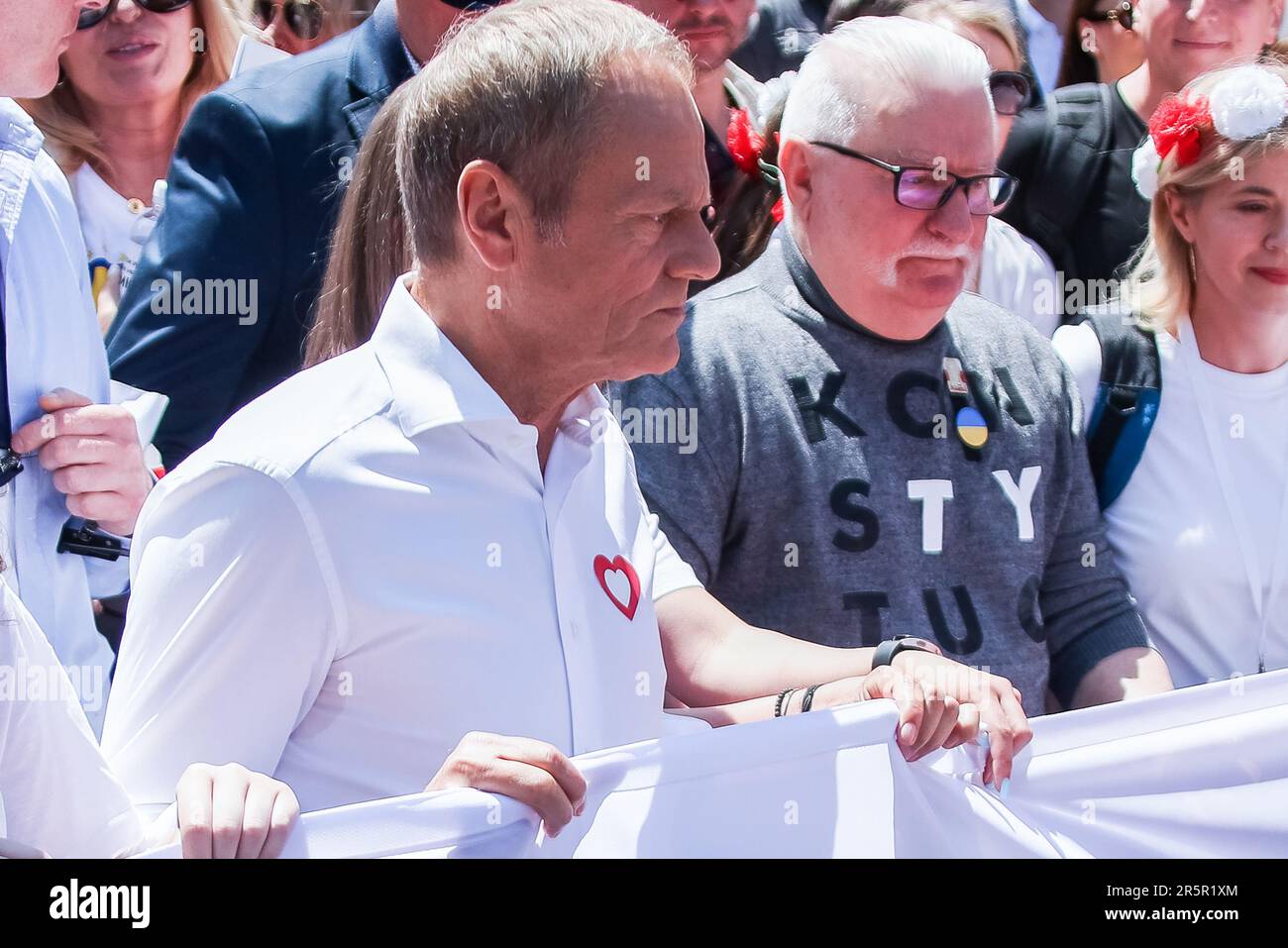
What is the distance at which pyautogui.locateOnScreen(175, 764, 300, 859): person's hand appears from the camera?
1369mm

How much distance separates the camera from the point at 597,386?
2.43m

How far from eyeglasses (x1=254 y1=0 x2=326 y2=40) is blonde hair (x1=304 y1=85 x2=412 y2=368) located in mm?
1978

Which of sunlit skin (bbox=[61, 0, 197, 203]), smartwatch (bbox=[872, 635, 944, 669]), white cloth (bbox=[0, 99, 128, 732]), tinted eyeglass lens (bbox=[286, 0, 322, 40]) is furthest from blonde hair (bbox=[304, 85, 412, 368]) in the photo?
tinted eyeglass lens (bbox=[286, 0, 322, 40])

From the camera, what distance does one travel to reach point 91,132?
11.5 ft

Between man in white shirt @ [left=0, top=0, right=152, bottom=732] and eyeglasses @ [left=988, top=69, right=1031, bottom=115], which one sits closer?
man in white shirt @ [left=0, top=0, right=152, bottom=732]

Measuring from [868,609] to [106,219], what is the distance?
1905mm

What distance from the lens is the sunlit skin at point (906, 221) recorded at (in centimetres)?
279

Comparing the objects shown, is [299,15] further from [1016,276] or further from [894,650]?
[894,650]

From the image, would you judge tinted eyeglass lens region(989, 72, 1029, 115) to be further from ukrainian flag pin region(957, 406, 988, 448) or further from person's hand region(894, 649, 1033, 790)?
person's hand region(894, 649, 1033, 790)

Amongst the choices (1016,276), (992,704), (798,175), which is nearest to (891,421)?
(798,175)

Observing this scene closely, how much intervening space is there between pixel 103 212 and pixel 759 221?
4.60 feet

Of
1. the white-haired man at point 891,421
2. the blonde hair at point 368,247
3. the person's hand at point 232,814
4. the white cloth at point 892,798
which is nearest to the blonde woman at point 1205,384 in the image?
the white-haired man at point 891,421

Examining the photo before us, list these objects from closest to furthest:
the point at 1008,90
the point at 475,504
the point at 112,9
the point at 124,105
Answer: the point at 475,504 < the point at 112,9 < the point at 124,105 < the point at 1008,90

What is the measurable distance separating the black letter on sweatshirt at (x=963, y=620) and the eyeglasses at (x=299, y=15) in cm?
227
